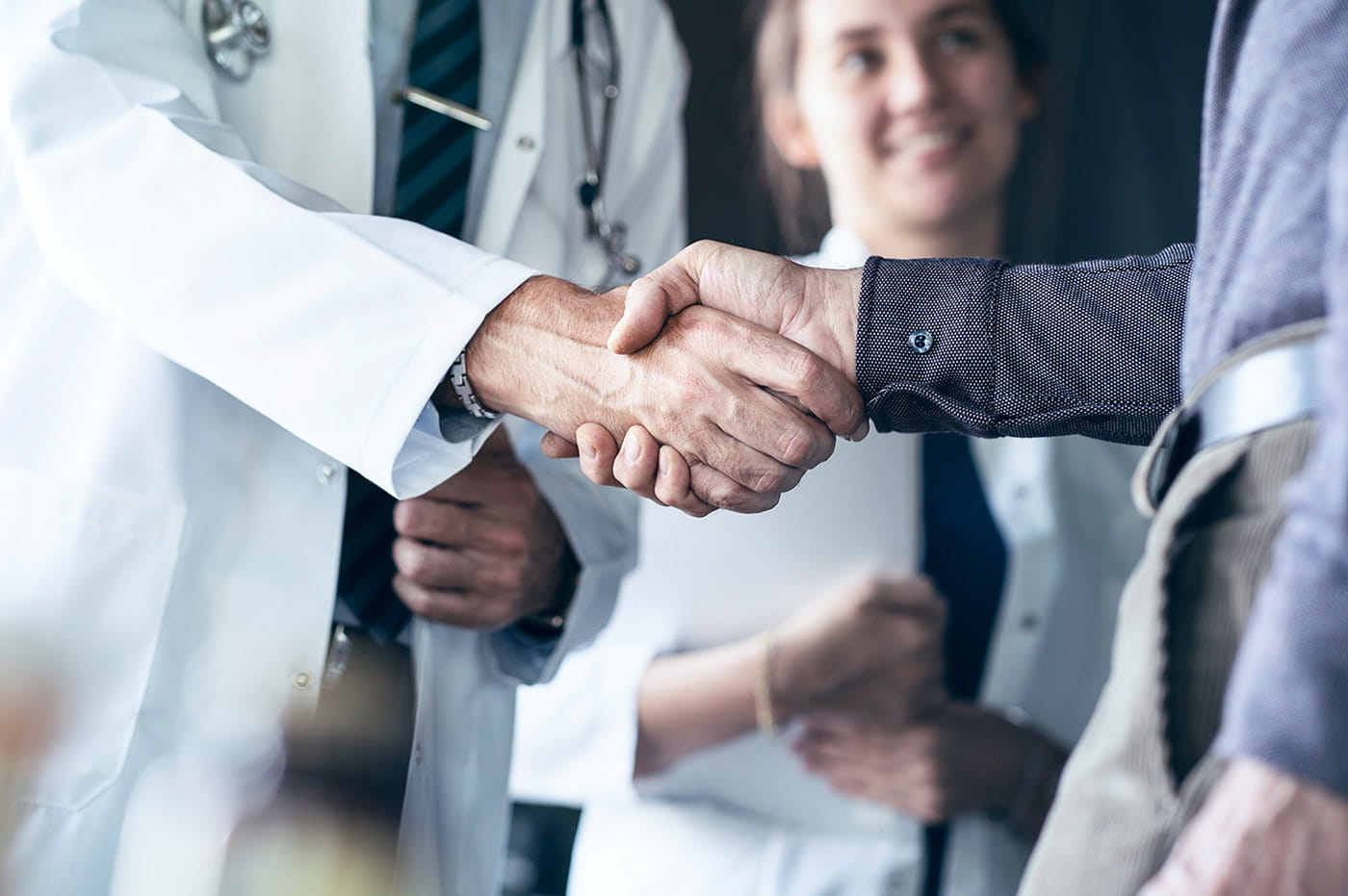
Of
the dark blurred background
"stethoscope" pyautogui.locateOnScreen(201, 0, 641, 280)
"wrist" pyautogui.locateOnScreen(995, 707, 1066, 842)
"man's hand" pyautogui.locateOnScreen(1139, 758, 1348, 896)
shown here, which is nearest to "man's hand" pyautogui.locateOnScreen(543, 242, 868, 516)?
"stethoscope" pyautogui.locateOnScreen(201, 0, 641, 280)

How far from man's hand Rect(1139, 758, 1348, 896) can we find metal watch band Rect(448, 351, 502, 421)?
48 cm

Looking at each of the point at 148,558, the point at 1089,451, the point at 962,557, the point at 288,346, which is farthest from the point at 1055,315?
the point at 1089,451

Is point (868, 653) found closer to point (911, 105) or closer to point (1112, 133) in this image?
point (911, 105)

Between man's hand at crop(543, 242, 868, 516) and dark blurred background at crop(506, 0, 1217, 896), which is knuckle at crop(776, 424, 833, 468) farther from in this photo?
dark blurred background at crop(506, 0, 1217, 896)

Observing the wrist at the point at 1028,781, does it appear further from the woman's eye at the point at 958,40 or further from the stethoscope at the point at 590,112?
the woman's eye at the point at 958,40

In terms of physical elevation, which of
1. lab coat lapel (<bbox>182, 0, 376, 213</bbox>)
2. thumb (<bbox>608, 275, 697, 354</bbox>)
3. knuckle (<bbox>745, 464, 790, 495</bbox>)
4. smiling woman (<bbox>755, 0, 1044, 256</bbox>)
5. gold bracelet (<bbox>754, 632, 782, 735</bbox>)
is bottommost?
gold bracelet (<bbox>754, 632, 782, 735</bbox>)

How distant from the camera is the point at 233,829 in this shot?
792 mm

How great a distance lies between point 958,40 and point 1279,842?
1212mm

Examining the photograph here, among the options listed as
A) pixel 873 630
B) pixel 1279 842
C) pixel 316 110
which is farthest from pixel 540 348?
pixel 873 630

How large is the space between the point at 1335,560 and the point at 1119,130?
67.5 inches

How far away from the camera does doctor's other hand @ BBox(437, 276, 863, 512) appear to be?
28.6 inches

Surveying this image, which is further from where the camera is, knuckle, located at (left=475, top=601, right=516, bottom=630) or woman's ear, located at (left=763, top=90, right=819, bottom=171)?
woman's ear, located at (left=763, top=90, right=819, bottom=171)

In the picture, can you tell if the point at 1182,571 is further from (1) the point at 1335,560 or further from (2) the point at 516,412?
(2) the point at 516,412

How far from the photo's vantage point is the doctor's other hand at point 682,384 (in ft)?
2.38
